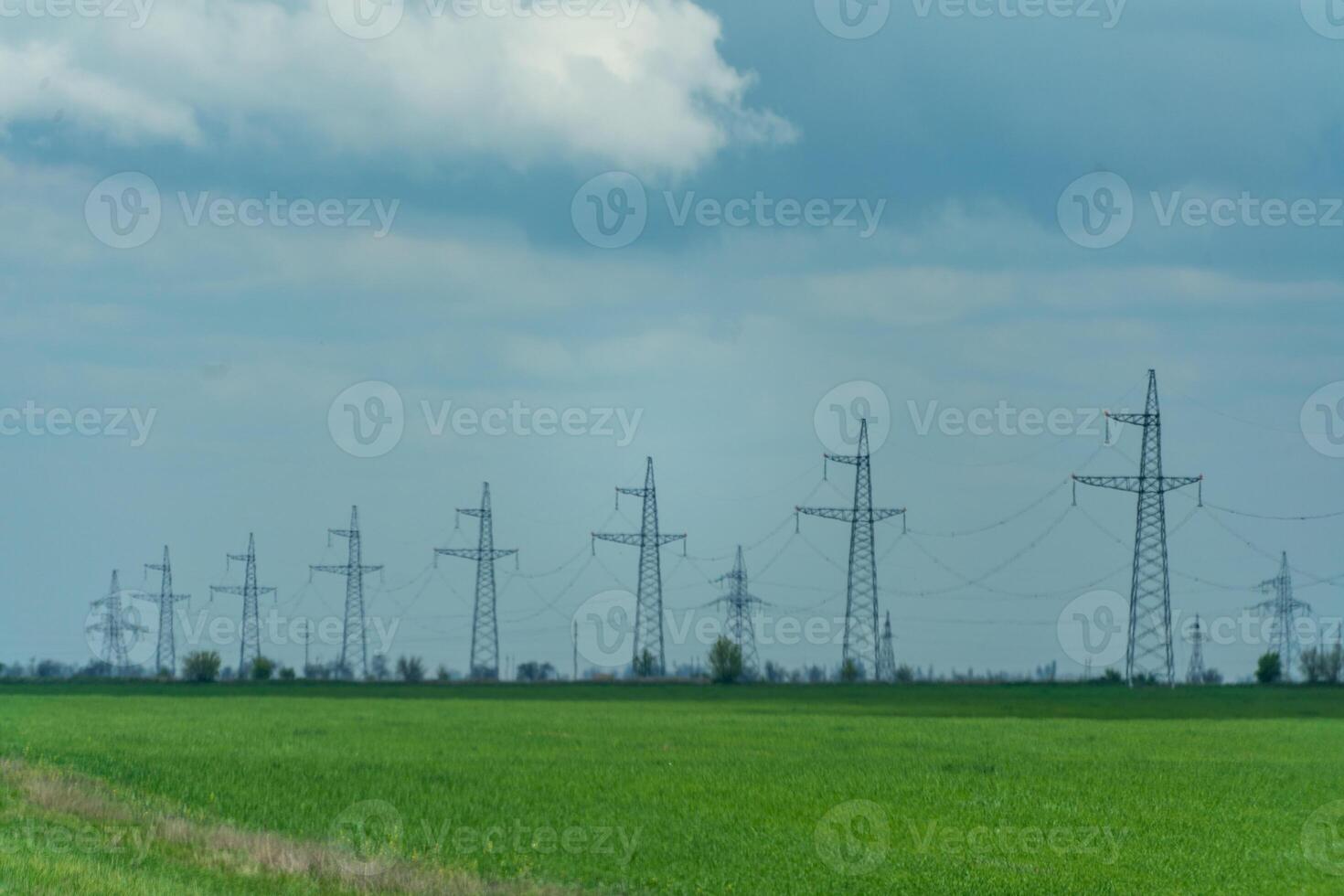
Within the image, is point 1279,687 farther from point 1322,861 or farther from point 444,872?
point 444,872

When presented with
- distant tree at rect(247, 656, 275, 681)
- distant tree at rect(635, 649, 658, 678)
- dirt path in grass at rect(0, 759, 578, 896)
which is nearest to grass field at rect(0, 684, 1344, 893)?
dirt path in grass at rect(0, 759, 578, 896)

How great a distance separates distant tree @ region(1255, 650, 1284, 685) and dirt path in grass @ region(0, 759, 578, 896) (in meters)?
129

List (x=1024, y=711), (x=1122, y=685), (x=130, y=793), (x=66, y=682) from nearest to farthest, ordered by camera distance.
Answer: (x=130, y=793) < (x=1024, y=711) < (x=1122, y=685) < (x=66, y=682)

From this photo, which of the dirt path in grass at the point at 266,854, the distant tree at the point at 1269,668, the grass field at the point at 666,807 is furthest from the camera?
the distant tree at the point at 1269,668

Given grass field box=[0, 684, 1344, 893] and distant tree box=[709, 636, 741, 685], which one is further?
distant tree box=[709, 636, 741, 685]

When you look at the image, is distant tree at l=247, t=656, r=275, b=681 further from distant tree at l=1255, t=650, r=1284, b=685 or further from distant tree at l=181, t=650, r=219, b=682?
distant tree at l=1255, t=650, r=1284, b=685

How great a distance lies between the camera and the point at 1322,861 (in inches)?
1089

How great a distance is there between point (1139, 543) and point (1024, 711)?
12729 millimetres

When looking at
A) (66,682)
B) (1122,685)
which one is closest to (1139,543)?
(1122,685)

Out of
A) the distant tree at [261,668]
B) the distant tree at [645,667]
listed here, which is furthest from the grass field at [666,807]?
the distant tree at [261,668]

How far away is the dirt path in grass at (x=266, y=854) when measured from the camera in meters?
24.1

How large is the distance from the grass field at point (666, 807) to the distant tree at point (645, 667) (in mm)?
75161

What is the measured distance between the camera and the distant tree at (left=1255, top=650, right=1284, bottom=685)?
14325 cm

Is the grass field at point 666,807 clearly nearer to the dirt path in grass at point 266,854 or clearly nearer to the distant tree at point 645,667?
the dirt path in grass at point 266,854
